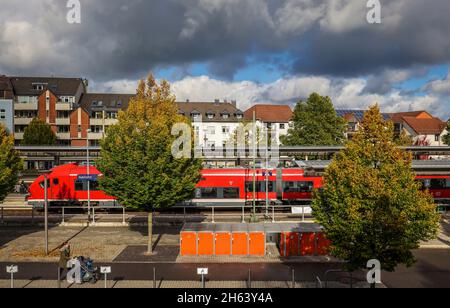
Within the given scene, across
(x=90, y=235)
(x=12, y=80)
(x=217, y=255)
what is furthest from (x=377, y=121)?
(x=12, y=80)

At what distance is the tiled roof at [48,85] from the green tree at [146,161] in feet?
209

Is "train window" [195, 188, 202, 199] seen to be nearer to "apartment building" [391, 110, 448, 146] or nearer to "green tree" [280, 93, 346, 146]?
"green tree" [280, 93, 346, 146]

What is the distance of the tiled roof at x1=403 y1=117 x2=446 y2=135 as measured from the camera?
325 ft

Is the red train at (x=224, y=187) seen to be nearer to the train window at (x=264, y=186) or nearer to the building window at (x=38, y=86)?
the train window at (x=264, y=186)

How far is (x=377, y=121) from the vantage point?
16.3 m

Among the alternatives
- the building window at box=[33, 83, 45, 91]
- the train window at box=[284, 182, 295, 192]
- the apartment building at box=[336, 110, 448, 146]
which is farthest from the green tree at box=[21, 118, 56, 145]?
the apartment building at box=[336, 110, 448, 146]

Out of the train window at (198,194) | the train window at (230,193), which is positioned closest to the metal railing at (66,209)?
the train window at (198,194)

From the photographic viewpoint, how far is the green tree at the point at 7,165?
86.7 ft

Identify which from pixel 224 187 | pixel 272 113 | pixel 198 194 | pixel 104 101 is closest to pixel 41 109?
pixel 104 101

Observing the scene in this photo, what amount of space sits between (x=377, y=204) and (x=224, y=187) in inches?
896

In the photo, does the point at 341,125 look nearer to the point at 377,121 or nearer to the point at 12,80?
the point at 377,121

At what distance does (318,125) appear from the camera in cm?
6338

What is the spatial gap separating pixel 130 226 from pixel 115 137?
9.73 metres

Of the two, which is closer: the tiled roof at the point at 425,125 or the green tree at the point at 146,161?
the green tree at the point at 146,161
